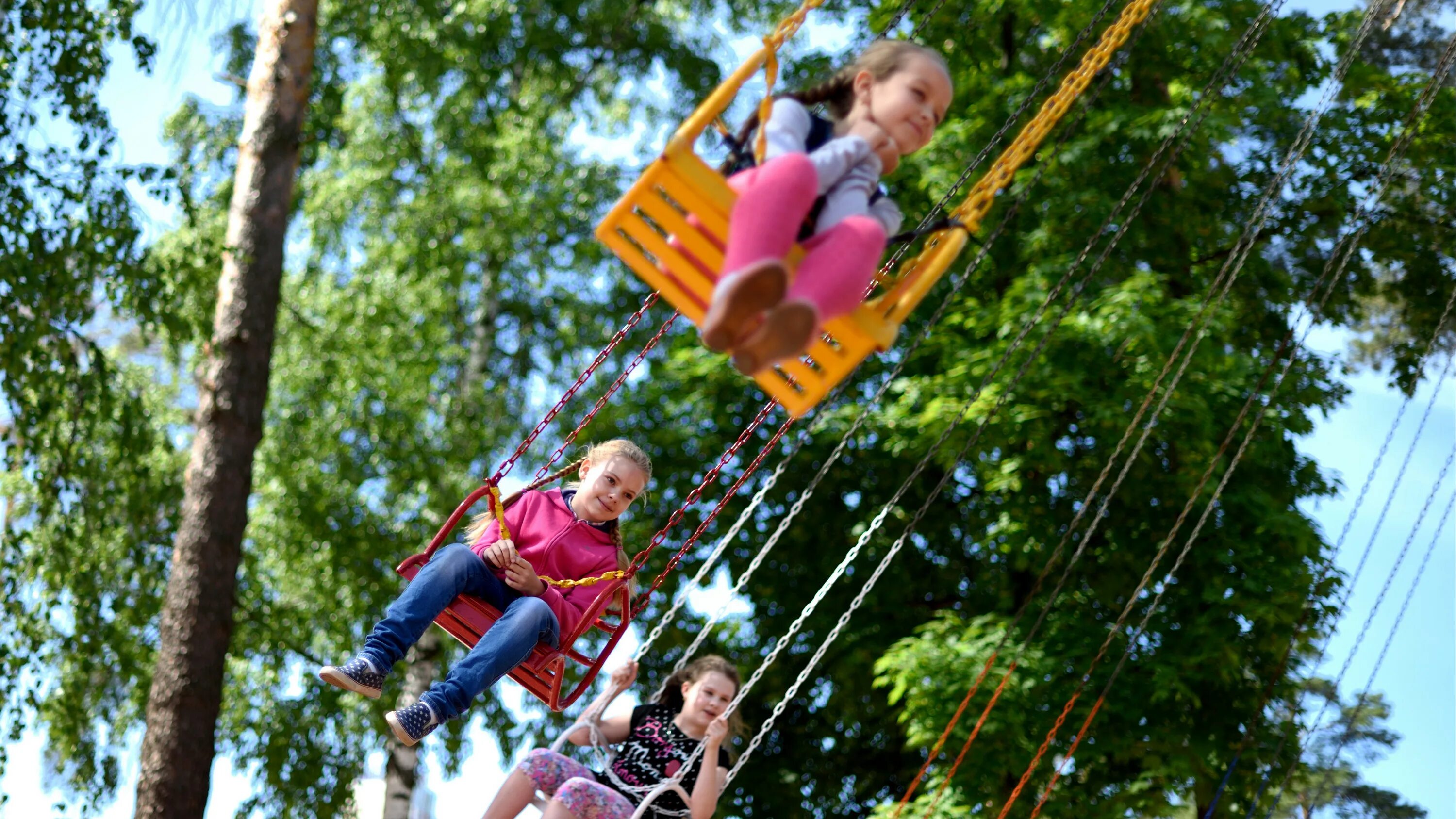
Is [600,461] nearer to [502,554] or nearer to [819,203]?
[502,554]

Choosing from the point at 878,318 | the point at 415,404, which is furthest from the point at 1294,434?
the point at 878,318

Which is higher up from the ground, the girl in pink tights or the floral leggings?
the girl in pink tights

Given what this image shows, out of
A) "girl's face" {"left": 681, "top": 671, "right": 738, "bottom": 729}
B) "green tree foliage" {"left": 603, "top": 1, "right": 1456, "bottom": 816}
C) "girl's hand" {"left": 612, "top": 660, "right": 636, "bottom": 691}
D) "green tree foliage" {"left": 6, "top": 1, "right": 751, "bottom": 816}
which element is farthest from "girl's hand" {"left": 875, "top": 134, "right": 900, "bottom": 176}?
"green tree foliage" {"left": 6, "top": 1, "right": 751, "bottom": 816}

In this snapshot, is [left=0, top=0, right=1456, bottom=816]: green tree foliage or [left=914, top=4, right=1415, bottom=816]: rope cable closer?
[left=914, top=4, right=1415, bottom=816]: rope cable

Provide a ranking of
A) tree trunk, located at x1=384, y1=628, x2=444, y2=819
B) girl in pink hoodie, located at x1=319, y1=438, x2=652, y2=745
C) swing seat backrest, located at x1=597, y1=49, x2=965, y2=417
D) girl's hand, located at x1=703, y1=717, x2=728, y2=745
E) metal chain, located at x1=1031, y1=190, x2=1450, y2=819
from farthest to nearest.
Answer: tree trunk, located at x1=384, y1=628, x2=444, y2=819 < metal chain, located at x1=1031, y1=190, x2=1450, y2=819 < girl's hand, located at x1=703, y1=717, x2=728, y2=745 < girl in pink hoodie, located at x1=319, y1=438, x2=652, y2=745 < swing seat backrest, located at x1=597, y1=49, x2=965, y2=417

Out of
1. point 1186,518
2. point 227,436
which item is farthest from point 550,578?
point 1186,518

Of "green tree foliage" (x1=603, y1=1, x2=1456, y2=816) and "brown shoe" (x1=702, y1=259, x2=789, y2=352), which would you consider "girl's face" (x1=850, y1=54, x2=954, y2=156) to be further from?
"green tree foliage" (x1=603, y1=1, x2=1456, y2=816)

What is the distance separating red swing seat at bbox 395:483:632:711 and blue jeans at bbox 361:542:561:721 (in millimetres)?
38

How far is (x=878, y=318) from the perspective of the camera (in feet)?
11.3

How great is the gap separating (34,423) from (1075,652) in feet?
20.1

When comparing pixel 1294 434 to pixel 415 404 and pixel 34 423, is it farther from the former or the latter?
pixel 34 423

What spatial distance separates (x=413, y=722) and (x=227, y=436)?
15.0ft

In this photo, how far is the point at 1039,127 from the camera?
3.96 metres

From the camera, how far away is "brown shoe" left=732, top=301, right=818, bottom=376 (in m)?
3.07
